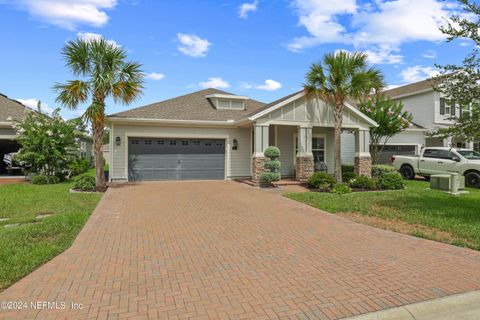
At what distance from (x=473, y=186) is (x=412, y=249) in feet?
39.2

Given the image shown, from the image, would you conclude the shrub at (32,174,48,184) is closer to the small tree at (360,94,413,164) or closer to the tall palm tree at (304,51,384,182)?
the tall palm tree at (304,51,384,182)

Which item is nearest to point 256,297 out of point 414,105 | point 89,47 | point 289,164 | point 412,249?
point 412,249

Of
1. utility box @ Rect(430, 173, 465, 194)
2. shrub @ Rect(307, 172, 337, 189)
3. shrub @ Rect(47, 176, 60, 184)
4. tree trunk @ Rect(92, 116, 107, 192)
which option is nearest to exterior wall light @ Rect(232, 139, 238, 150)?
shrub @ Rect(307, 172, 337, 189)

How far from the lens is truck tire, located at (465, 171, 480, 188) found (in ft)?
48.0

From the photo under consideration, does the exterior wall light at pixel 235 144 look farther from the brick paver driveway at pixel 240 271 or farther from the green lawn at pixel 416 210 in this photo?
the brick paver driveway at pixel 240 271

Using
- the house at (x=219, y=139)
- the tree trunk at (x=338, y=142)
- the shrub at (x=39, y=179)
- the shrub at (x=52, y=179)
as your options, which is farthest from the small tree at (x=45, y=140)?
the tree trunk at (x=338, y=142)

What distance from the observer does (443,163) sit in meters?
15.9

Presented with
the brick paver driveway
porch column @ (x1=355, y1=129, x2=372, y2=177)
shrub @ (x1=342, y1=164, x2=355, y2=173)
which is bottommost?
the brick paver driveway

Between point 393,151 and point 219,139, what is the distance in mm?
12466

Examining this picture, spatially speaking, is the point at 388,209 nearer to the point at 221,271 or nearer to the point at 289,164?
the point at 221,271

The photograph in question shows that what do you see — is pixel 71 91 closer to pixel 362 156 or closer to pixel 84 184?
pixel 84 184

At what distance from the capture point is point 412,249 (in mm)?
5711

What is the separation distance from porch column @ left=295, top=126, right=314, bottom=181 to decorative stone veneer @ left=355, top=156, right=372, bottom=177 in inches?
107

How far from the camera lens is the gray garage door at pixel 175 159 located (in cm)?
1591
